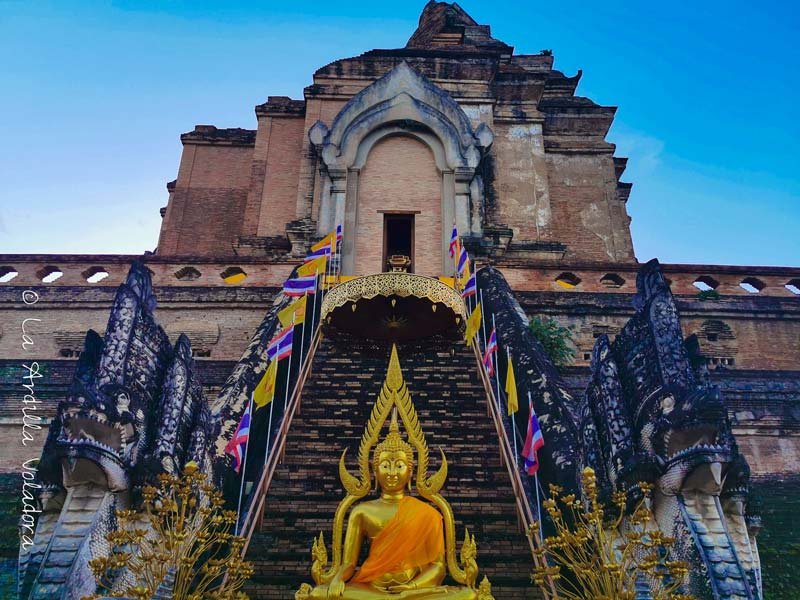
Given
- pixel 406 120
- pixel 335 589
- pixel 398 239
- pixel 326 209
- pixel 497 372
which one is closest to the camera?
pixel 335 589

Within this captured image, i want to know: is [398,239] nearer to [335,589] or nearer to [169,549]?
[335,589]

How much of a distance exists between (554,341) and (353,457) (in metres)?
5.48

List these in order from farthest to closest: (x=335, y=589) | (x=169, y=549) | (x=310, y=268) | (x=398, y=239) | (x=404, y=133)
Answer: (x=398, y=239) < (x=404, y=133) < (x=310, y=268) < (x=335, y=589) < (x=169, y=549)

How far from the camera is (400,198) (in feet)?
58.2

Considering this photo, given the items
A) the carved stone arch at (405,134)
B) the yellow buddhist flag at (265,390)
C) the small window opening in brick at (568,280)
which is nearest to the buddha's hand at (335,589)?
the yellow buddhist flag at (265,390)

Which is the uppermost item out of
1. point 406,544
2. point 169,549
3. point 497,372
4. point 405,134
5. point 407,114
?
point 407,114

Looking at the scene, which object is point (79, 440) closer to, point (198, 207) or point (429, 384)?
point (429, 384)

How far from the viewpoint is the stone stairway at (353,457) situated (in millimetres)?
7746

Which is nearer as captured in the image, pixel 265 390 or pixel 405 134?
pixel 265 390

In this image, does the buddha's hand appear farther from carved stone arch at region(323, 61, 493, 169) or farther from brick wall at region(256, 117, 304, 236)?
brick wall at region(256, 117, 304, 236)

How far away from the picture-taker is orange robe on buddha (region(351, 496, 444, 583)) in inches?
263

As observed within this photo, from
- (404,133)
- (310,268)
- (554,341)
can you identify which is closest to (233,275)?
(310,268)

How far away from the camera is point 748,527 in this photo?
6926 mm

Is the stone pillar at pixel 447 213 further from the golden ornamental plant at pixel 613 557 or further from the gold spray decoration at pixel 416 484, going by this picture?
the golden ornamental plant at pixel 613 557
